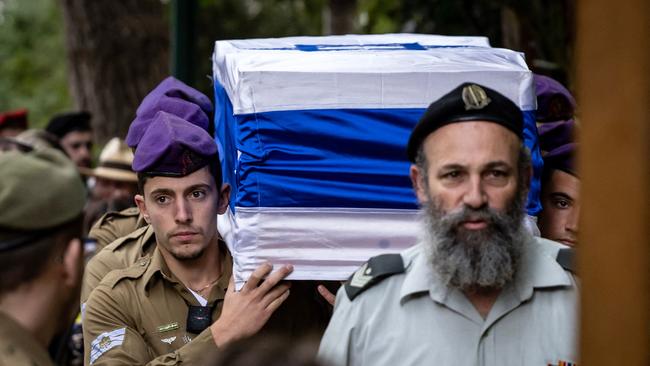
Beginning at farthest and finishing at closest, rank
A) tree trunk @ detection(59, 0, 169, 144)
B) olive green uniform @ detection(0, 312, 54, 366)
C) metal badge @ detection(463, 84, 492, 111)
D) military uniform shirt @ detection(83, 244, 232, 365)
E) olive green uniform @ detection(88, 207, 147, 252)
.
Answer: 1. tree trunk @ detection(59, 0, 169, 144)
2. olive green uniform @ detection(88, 207, 147, 252)
3. military uniform shirt @ detection(83, 244, 232, 365)
4. metal badge @ detection(463, 84, 492, 111)
5. olive green uniform @ detection(0, 312, 54, 366)

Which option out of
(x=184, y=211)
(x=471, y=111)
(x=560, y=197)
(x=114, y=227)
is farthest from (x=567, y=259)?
(x=114, y=227)

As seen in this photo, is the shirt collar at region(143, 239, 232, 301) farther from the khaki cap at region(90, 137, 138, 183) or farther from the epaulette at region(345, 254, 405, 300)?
the khaki cap at region(90, 137, 138, 183)

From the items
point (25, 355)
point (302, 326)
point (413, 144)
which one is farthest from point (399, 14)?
point (25, 355)

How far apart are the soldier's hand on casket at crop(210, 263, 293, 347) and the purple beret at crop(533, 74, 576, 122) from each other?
170 cm

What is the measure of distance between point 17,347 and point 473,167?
146 cm

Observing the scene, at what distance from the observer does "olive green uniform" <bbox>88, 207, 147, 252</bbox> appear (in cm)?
630

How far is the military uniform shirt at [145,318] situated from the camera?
173 inches

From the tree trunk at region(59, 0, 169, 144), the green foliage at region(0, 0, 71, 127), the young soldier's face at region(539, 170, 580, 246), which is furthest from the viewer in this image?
the green foliage at region(0, 0, 71, 127)

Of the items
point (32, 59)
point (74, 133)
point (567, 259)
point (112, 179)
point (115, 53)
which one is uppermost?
point (567, 259)

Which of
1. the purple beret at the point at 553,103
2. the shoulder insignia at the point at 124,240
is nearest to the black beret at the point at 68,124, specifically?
the shoulder insignia at the point at 124,240

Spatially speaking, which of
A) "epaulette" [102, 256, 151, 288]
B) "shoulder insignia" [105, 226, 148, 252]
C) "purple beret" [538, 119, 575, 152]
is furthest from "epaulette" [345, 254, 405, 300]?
"shoulder insignia" [105, 226, 148, 252]

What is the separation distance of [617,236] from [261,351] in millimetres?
727

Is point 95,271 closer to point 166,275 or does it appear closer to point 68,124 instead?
point 166,275

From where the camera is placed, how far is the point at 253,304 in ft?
14.2
